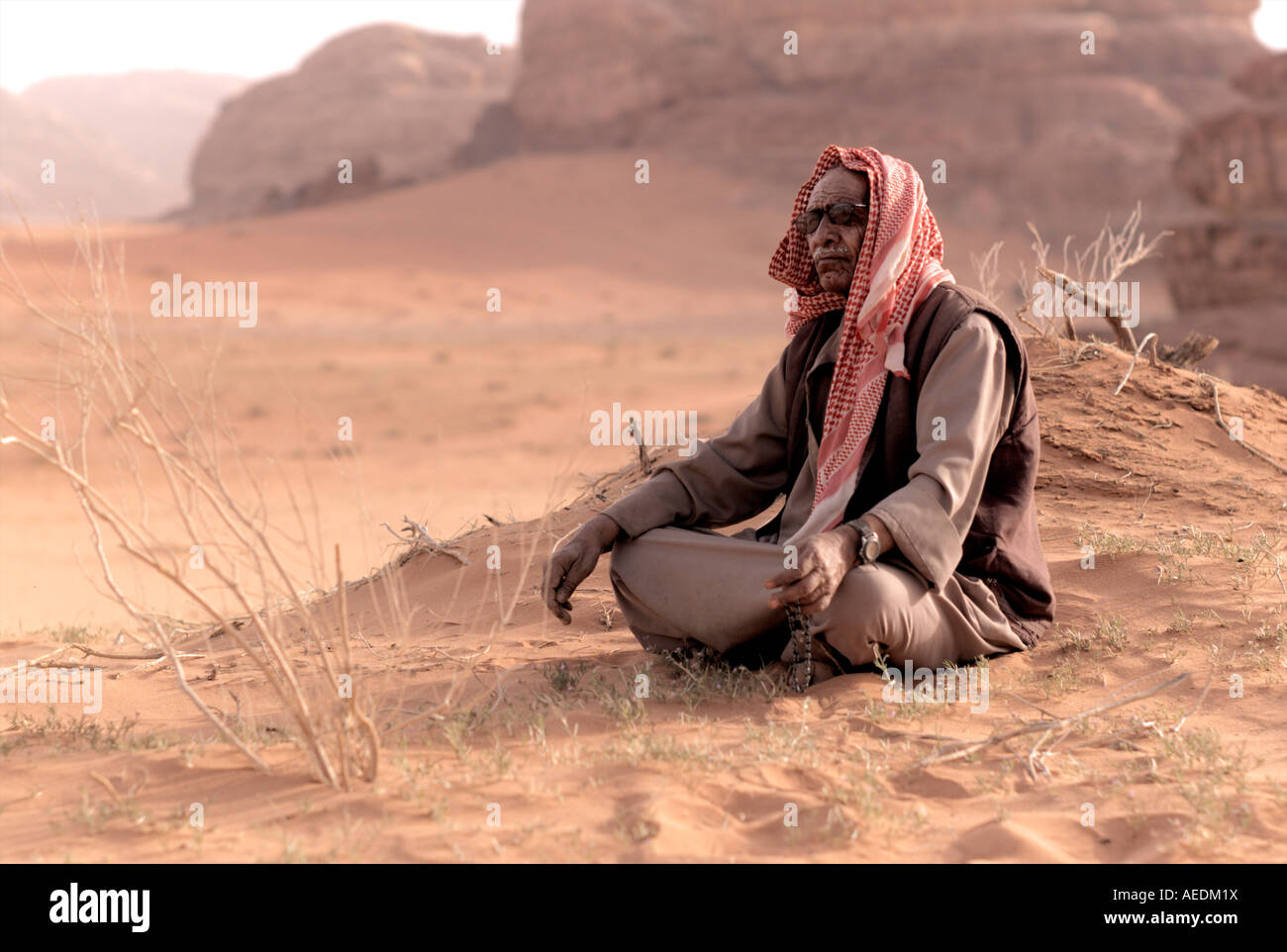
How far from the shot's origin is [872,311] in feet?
10.9

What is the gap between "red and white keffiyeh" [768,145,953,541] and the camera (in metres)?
3.32

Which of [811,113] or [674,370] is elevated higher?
[811,113]

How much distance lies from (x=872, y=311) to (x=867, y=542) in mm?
668

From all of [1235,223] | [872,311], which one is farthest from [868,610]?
[1235,223]

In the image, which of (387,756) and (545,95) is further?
(545,95)

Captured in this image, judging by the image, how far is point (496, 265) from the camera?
88.8ft

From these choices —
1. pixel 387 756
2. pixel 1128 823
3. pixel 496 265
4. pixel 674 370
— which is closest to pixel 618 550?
A: pixel 387 756

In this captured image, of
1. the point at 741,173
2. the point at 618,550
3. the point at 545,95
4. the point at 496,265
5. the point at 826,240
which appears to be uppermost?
the point at 545,95

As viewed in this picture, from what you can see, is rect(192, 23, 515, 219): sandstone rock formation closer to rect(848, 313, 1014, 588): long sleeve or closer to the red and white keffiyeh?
the red and white keffiyeh

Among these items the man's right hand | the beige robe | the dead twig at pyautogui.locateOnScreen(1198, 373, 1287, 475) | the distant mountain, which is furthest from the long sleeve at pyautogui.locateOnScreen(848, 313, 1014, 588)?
the distant mountain

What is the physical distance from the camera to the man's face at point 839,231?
3414 mm

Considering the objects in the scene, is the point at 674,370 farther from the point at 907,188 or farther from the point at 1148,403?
the point at 907,188

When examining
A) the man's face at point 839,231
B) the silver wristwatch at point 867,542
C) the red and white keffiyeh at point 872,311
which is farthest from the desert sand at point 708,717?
the man's face at point 839,231

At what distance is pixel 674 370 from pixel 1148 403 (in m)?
11.0
